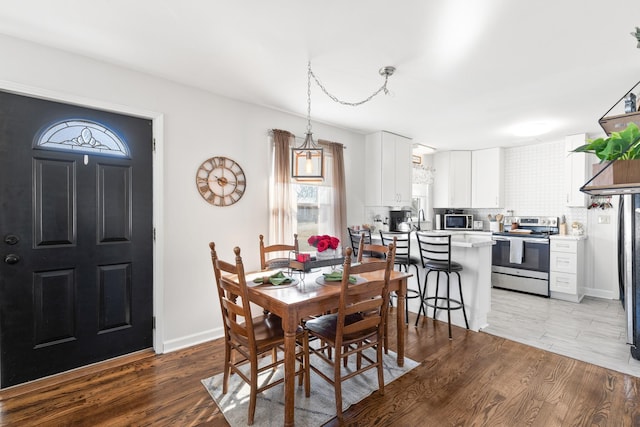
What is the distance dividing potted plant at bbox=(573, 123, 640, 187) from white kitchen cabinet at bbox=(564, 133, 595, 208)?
4.62 meters

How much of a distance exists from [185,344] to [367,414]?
193cm

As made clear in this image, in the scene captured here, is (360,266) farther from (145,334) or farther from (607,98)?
(607,98)

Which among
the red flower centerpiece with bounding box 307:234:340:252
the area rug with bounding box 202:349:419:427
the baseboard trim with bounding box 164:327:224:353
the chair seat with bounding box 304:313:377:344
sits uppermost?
the red flower centerpiece with bounding box 307:234:340:252

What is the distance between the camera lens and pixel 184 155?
295 cm

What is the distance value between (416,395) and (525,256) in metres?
3.81

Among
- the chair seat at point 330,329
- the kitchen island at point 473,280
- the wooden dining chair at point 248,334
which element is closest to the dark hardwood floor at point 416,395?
the wooden dining chair at point 248,334

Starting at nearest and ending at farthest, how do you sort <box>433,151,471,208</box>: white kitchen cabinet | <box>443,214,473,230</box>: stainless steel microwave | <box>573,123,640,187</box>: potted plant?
<box>573,123,640,187</box>: potted plant < <box>433,151,471,208</box>: white kitchen cabinet < <box>443,214,473,230</box>: stainless steel microwave

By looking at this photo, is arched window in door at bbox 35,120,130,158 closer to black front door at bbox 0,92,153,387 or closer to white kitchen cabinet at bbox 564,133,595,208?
black front door at bbox 0,92,153,387

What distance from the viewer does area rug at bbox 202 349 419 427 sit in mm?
1917

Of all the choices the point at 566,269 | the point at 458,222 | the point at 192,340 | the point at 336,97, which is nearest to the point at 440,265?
the point at 336,97

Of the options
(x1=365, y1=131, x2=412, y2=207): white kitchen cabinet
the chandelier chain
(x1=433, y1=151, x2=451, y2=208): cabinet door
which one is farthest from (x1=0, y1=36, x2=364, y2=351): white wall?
→ (x1=433, y1=151, x2=451, y2=208): cabinet door

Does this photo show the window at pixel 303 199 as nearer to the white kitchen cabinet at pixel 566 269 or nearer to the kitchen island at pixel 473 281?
the kitchen island at pixel 473 281

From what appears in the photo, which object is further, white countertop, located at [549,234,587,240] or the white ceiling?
white countertop, located at [549,234,587,240]

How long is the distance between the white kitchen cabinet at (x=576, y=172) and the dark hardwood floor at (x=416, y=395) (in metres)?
3.08
